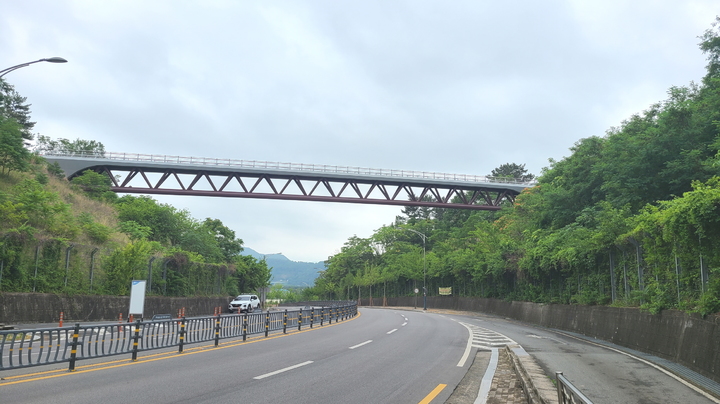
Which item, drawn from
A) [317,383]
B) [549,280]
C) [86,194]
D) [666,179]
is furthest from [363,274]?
[317,383]

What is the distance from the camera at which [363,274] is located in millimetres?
107812

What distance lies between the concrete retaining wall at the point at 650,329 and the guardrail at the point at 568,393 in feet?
26.3

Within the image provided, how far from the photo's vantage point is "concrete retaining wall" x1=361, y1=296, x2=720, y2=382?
12.2m

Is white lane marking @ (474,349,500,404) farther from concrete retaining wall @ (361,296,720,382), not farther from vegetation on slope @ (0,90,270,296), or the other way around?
vegetation on slope @ (0,90,270,296)

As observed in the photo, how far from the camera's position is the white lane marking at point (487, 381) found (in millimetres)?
8711

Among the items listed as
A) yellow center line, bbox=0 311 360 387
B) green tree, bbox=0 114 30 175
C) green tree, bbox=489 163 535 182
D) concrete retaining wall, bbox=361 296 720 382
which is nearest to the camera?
yellow center line, bbox=0 311 360 387

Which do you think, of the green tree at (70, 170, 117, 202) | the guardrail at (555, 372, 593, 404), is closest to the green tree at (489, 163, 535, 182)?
the green tree at (70, 170, 117, 202)

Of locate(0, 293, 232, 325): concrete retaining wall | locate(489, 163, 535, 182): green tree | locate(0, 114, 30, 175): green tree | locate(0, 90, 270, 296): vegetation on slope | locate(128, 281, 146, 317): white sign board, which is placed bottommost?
locate(0, 293, 232, 325): concrete retaining wall

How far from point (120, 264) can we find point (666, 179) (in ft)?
112

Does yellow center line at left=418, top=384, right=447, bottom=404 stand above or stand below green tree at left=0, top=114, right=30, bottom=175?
below

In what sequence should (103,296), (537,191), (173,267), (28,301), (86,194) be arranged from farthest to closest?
1. (86,194)
2. (537,191)
3. (173,267)
4. (103,296)
5. (28,301)

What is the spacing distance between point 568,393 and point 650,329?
552 inches

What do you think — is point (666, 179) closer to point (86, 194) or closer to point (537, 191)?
point (537, 191)

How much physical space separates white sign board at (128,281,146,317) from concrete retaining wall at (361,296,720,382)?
21858 millimetres
